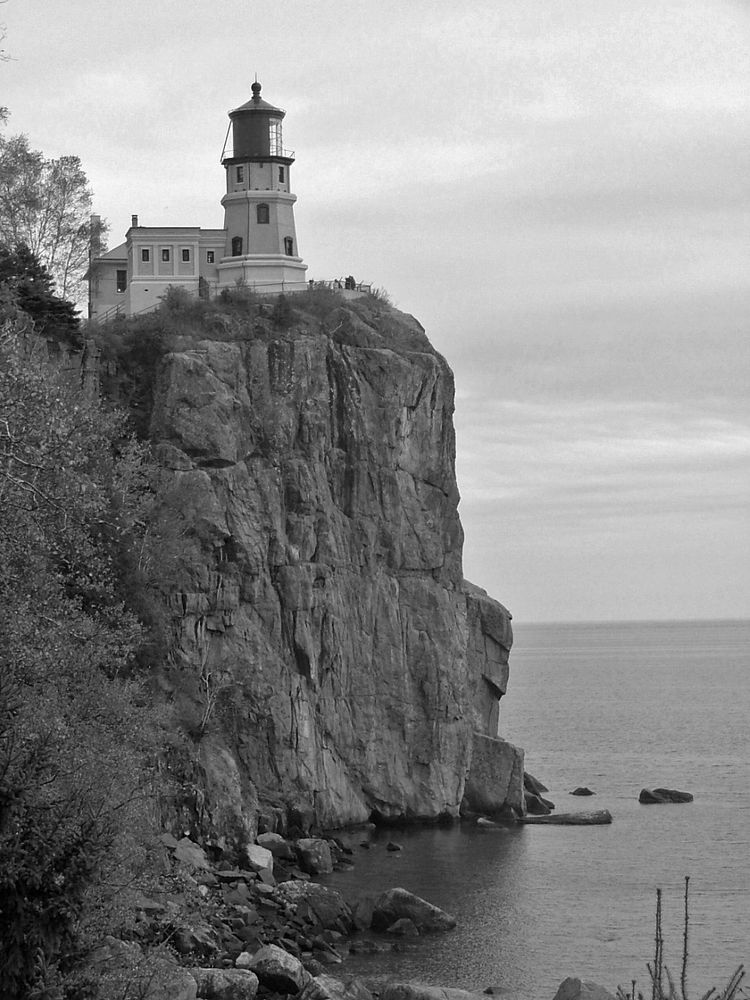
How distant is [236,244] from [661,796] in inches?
1544

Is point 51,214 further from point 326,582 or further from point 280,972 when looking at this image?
point 280,972

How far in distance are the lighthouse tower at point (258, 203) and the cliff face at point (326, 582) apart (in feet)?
24.5

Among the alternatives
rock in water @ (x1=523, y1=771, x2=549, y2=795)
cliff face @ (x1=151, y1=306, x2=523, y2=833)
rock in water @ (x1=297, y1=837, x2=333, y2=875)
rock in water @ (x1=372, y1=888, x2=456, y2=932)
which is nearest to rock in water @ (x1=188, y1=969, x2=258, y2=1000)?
rock in water @ (x1=372, y1=888, x2=456, y2=932)

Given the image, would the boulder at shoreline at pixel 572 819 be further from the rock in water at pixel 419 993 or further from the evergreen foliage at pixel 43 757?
the evergreen foliage at pixel 43 757

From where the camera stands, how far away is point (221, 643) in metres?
61.2

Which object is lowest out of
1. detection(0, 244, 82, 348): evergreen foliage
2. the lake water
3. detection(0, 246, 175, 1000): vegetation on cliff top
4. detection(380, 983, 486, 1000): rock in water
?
the lake water

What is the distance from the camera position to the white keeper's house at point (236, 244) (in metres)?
77.1

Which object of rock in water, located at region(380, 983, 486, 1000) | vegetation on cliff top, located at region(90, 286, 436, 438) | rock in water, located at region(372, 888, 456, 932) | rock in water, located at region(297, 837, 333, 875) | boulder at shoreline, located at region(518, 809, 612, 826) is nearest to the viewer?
rock in water, located at region(380, 983, 486, 1000)

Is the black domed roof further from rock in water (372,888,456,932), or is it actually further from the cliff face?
rock in water (372,888,456,932)

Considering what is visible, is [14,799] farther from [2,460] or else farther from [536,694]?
[536,694]

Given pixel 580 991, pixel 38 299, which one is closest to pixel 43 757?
pixel 580 991

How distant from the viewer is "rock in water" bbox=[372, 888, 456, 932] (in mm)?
46406

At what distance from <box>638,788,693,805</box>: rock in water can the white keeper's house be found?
34621mm

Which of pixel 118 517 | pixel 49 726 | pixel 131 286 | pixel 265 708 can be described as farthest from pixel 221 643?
pixel 49 726
